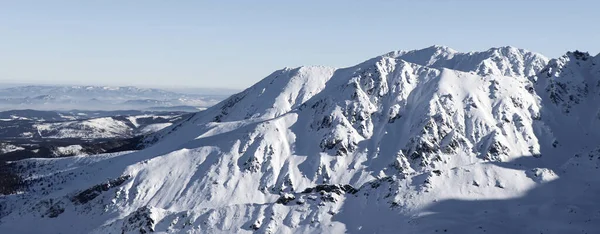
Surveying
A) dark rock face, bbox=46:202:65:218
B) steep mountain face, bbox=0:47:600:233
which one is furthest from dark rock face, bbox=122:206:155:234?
dark rock face, bbox=46:202:65:218

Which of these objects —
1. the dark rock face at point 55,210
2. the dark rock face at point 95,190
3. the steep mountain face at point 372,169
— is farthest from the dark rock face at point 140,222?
the dark rock face at point 55,210

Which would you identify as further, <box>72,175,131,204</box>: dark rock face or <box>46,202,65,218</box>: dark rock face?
<box>72,175,131,204</box>: dark rock face

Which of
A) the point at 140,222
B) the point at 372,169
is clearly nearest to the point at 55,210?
the point at 140,222

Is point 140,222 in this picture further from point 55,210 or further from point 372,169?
point 372,169

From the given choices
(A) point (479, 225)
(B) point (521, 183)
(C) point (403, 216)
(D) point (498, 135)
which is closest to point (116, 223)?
(C) point (403, 216)

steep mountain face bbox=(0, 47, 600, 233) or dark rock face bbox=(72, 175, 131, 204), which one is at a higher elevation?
steep mountain face bbox=(0, 47, 600, 233)

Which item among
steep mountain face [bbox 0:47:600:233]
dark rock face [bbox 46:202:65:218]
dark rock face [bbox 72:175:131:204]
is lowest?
dark rock face [bbox 46:202:65:218]

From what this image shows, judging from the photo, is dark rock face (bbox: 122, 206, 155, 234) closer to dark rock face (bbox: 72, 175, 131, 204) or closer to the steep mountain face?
the steep mountain face

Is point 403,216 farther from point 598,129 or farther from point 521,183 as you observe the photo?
point 598,129
